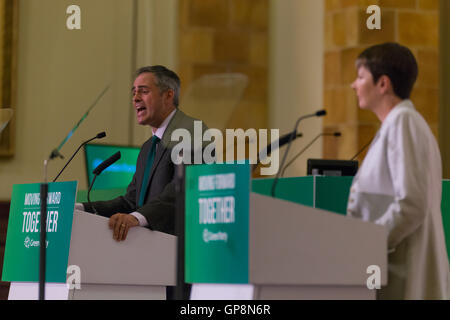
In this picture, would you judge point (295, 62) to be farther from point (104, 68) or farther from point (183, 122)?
point (183, 122)

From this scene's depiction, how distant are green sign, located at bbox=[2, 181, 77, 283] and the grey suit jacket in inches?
15.3

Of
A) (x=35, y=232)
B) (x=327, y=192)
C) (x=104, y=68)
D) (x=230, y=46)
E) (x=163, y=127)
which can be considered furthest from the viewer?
(x=104, y=68)

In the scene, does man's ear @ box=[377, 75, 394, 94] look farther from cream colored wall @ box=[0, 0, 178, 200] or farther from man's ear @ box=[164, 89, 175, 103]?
cream colored wall @ box=[0, 0, 178, 200]

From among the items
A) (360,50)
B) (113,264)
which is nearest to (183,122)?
(113,264)

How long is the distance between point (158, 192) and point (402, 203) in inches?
61.0

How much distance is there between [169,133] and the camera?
13.6ft

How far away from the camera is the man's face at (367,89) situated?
2.89m

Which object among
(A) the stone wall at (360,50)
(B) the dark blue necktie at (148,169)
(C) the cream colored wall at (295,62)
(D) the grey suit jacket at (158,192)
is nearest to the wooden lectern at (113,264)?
(D) the grey suit jacket at (158,192)

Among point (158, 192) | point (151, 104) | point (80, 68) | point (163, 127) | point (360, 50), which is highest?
point (360, 50)

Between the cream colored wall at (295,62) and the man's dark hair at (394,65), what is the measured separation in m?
4.47

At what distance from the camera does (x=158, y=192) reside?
3.99 metres

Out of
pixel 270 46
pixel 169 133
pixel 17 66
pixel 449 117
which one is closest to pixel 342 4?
pixel 270 46

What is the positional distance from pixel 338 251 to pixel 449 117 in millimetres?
4997
